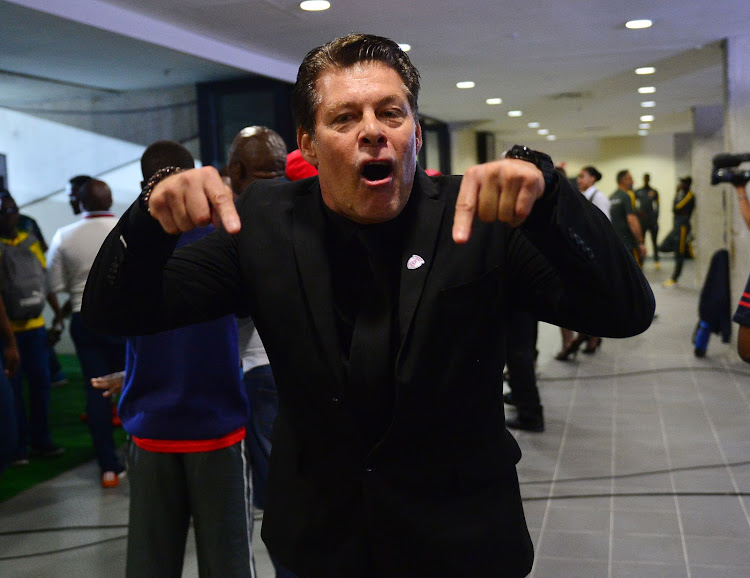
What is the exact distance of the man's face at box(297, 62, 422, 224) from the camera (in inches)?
49.9

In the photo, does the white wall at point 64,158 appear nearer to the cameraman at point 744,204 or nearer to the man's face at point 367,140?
the cameraman at point 744,204

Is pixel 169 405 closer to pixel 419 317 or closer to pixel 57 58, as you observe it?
pixel 419 317

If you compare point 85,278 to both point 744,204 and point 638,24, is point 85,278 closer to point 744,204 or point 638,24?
point 744,204

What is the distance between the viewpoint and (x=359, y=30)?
6973mm

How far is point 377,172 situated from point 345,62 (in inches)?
7.3

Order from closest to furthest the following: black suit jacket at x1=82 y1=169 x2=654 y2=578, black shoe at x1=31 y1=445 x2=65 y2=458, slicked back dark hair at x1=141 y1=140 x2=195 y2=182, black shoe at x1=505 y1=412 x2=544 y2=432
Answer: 1. black suit jacket at x1=82 y1=169 x2=654 y2=578
2. slicked back dark hair at x1=141 y1=140 x2=195 y2=182
3. black shoe at x1=31 y1=445 x2=65 y2=458
4. black shoe at x1=505 y1=412 x2=544 y2=432

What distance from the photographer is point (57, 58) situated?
23.0ft

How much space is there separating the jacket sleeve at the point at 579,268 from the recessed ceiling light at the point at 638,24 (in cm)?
637

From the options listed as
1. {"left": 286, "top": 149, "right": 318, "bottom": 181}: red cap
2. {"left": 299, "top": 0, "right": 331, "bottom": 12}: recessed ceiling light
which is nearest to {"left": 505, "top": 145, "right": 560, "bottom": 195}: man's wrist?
{"left": 286, "top": 149, "right": 318, "bottom": 181}: red cap

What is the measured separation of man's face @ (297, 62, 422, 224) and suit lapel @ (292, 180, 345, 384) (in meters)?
0.06

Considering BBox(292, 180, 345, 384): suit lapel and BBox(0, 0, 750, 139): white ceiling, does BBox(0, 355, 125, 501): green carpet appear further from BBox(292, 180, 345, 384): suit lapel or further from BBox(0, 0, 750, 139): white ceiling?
BBox(292, 180, 345, 384): suit lapel

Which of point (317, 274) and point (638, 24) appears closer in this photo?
point (317, 274)

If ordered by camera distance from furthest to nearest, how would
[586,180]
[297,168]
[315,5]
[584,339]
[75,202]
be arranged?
1. [586,180]
2. [584,339]
3. [315,5]
4. [75,202]
5. [297,168]

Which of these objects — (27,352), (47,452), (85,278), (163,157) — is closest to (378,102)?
(163,157)
